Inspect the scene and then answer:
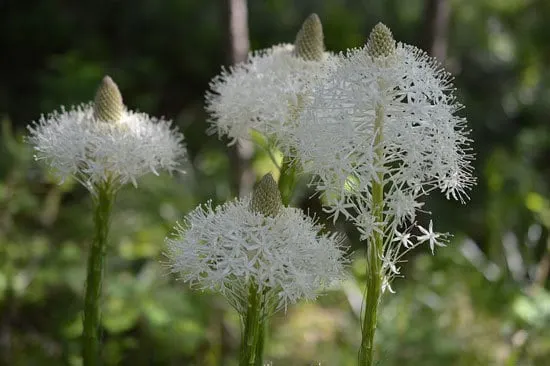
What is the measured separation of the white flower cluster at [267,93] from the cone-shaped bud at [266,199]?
0.26 m

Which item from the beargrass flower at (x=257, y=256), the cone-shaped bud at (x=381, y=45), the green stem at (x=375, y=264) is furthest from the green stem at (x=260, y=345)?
the cone-shaped bud at (x=381, y=45)

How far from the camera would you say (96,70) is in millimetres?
4359

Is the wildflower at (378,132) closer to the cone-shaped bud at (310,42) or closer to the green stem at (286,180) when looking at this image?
the green stem at (286,180)

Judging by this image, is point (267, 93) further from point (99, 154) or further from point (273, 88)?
point (99, 154)

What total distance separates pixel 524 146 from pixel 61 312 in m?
3.23

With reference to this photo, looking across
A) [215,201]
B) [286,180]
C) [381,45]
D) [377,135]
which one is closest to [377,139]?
[377,135]

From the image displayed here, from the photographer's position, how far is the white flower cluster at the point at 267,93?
1639 mm

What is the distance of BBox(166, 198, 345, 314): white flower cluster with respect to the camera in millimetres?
1276

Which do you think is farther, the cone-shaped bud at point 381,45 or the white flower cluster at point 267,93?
the white flower cluster at point 267,93

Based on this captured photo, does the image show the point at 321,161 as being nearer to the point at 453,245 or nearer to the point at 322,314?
the point at 453,245

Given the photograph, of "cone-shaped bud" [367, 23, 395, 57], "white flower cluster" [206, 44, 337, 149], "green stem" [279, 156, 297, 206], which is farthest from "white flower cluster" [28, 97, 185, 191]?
"cone-shaped bud" [367, 23, 395, 57]

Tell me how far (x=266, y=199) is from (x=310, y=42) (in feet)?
1.94

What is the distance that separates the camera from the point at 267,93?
5.56 ft

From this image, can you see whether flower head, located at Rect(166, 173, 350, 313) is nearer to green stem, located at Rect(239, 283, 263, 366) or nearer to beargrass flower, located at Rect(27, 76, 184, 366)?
green stem, located at Rect(239, 283, 263, 366)
